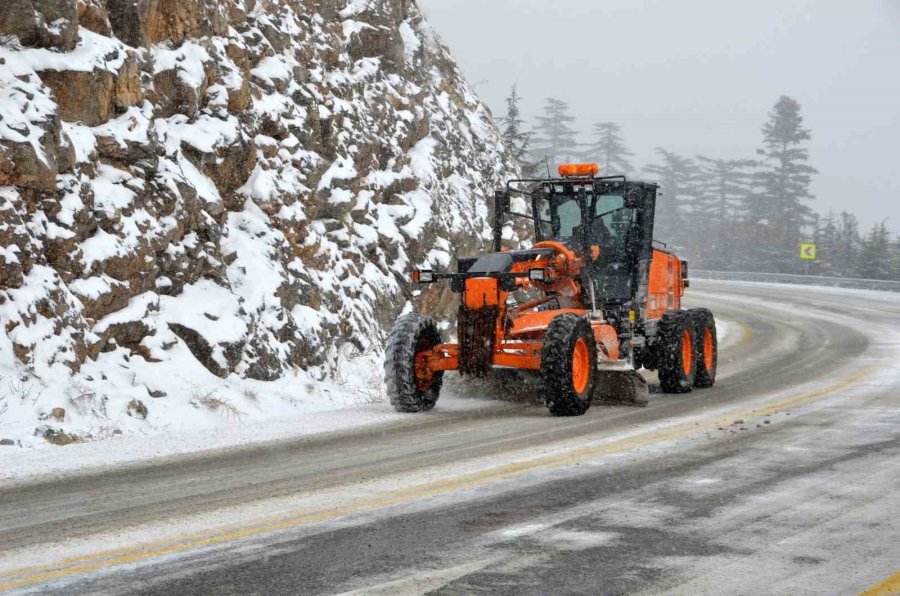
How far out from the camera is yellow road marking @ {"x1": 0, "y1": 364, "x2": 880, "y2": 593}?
5.28 m

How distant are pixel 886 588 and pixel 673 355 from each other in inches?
349

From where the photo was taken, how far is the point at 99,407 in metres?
10.5

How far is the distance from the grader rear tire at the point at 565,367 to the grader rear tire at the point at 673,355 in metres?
2.65

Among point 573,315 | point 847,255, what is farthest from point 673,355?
→ point 847,255

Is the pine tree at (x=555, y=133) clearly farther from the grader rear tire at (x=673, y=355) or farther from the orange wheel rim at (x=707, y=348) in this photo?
the grader rear tire at (x=673, y=355)

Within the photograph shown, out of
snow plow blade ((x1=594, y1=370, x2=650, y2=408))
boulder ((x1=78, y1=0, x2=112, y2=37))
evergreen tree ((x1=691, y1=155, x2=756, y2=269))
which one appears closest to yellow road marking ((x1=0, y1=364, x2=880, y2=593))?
snow plow blade ((x1=594, y1=370, x2=650, y2=408))

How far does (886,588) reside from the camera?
4973mm

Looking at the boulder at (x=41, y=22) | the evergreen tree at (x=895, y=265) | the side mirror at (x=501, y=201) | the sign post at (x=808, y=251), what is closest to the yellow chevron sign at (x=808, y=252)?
the sign post at (x=808, y=251)

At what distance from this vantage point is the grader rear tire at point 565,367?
11.0 meters

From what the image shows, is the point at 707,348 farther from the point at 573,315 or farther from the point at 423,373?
the point at 423,373

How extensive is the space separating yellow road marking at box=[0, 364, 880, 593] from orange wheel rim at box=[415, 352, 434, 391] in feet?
9.82

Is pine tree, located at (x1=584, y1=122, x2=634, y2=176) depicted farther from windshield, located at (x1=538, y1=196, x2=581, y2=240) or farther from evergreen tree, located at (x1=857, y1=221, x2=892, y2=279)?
windshield, located at (x1=538, y1=196, x2=581, y2=240)

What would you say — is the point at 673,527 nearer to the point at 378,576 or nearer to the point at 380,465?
the point at 378,576

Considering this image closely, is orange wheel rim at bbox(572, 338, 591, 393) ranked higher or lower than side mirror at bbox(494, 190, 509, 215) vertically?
lower
